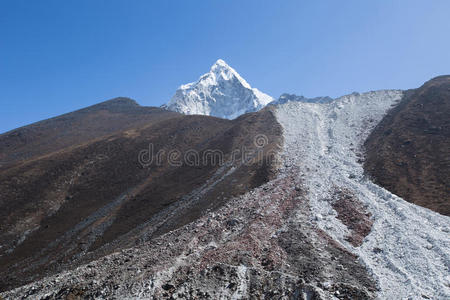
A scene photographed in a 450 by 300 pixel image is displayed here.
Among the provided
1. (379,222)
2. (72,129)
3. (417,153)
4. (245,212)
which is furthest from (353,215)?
(72,129)

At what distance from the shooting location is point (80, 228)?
37.2 m

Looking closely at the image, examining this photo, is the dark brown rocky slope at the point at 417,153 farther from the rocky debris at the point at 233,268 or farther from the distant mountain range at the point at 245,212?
the rocky debris at the point at 233,268

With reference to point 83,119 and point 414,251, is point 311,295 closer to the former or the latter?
point 414,251

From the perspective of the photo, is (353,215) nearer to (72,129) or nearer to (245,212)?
(245,212)

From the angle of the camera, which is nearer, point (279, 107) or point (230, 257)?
point (230, 257)

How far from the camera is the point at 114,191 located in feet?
158

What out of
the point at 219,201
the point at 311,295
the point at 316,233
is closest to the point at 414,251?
the point at 316,233

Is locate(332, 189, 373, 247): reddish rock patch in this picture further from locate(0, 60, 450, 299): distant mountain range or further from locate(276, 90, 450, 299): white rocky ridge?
locate(276, 90, 450, 299): white rocky ridge

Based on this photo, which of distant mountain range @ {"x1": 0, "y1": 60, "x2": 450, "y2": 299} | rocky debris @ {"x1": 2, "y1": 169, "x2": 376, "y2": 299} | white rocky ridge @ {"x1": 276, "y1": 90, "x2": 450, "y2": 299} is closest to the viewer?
rocky debris @ {"x1": 2, "y1": 169, "x2": 376, "y2": 299}

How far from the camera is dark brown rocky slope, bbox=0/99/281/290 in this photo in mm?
31580

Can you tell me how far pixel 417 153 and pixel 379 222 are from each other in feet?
72.5

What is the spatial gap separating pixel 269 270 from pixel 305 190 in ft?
49.4

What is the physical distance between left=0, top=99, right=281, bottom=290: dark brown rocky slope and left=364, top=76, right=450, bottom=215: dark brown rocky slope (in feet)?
55.2

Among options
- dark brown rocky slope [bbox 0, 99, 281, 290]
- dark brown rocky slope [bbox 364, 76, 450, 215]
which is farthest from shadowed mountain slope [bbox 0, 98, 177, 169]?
dark brown rocky slope [bbox 364, 76, 450, 215]
